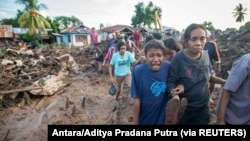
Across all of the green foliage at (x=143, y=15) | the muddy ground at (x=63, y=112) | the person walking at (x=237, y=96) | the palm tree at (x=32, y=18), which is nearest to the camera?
the person walking at (x=237, y=96)

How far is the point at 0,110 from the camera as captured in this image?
675 cm

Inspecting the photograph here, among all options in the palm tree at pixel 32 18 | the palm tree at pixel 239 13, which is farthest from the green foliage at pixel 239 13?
the palm tree at pixel 32 18

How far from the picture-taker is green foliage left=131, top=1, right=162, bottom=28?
58.7 metres

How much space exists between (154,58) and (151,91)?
1.18ft

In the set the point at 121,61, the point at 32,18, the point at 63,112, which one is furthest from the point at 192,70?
the point at 32,18

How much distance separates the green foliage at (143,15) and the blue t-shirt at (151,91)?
58.0 meters

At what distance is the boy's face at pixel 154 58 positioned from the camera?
2.36 meters

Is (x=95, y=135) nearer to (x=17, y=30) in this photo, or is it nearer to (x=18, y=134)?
(x=18, y=134)

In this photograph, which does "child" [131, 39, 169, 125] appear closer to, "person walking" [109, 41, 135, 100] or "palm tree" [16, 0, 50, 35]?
"person walking" [109, 41, 135, 100]

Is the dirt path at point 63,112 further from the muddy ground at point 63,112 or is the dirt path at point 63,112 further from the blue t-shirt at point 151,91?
the blue t-shirt at point 151,91

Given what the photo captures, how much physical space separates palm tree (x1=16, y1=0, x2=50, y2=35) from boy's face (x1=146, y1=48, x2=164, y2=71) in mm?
35468

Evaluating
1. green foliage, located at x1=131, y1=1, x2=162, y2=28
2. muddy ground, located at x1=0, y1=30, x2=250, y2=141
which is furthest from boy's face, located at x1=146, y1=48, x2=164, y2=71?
green foliage, located at x1=131, y1=1, x2=162, y2=28

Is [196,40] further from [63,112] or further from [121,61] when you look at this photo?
[63,112]

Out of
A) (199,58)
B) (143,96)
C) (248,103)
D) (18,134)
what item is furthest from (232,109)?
(18,134)
